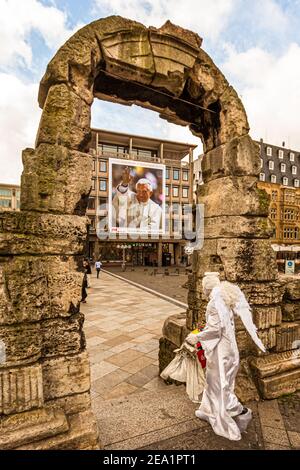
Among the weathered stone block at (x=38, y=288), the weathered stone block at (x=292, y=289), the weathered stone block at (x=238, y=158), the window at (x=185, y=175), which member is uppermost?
the window at (x=185, y=175)

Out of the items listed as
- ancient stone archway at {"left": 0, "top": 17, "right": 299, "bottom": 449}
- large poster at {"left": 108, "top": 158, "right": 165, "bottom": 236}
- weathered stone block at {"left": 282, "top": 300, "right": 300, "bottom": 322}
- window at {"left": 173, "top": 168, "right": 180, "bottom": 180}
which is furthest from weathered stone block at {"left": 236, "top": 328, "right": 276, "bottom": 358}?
window at {"left": 173, "top": 168, "right": 180, "bottom": 180}

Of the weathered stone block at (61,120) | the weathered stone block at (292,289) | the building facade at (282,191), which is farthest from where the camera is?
the building facade at (282,191)

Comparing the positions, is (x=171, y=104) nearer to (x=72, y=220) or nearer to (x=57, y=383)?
(x=72, y=220)

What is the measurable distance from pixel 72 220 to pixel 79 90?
129 centimetres

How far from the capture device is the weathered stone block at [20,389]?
202 centimetres

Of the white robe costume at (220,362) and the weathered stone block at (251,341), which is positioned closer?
the white robe costume at (220,362)

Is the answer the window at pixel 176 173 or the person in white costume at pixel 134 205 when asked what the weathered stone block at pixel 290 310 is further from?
the window at pixel 176 173

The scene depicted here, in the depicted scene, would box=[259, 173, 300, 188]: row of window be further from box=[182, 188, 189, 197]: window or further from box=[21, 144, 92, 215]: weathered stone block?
box=[21, 144, 92, 215]: weathered stone block

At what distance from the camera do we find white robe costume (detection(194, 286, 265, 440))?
247cm

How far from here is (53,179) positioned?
239cm

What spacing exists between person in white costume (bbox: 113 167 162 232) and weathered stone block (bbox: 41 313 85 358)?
24.4 metres

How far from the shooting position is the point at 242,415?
256 cm

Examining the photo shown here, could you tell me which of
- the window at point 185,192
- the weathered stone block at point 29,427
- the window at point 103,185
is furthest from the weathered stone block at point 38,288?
the window at point 185,192
